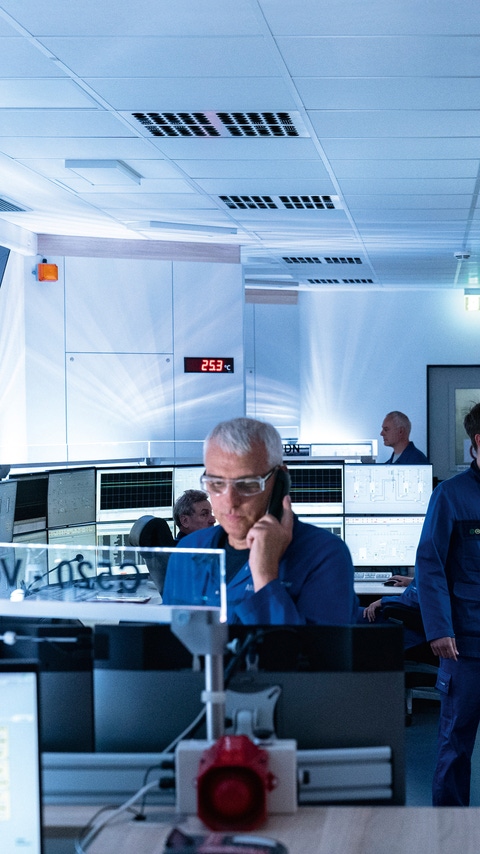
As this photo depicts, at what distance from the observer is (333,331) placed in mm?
11711

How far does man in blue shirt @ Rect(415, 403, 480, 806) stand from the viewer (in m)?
3.23

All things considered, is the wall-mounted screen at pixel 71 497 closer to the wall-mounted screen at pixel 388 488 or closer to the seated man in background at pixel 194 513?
the seated man in background at pixel 194 513

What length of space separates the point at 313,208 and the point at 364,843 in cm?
540

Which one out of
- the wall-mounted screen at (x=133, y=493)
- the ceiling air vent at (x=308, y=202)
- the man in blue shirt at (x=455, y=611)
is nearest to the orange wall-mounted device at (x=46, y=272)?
the ceiling air vent at (x=308, y=202)

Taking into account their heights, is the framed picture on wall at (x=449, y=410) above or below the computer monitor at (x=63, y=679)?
above

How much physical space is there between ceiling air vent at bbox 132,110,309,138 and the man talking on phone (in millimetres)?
2552

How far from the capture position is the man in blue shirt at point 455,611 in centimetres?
323

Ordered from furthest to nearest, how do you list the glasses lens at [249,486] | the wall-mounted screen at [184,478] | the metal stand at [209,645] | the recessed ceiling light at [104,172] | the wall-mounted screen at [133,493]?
the wall-mounted screen at [184,478] → the wall-mounted screen at [133,493] → the recessed ceiling light at [104,172] → the glasses lens at [249,486] → the metal stand at [209,645]

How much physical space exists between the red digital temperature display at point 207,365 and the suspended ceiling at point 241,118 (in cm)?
101

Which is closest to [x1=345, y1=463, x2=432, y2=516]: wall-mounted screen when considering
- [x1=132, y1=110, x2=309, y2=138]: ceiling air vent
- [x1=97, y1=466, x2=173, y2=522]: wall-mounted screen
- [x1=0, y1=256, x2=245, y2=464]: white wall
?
[x1=97, y1=466, x2=173, y2=522]: wall-mounted screen

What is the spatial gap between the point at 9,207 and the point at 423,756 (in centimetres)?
450

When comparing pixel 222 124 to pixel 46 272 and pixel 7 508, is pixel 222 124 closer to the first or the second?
pixel 7 508

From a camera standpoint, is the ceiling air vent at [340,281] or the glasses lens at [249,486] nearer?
the glasses lens at [249,486]

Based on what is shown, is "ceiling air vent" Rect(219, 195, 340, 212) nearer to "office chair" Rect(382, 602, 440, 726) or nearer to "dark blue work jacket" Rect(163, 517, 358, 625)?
"office chair" Rect(382, 602, 440, 726)
